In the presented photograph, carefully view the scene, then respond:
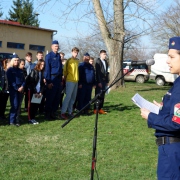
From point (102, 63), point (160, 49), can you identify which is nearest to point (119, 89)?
point (102, 63)

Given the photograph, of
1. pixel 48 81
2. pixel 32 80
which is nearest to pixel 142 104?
pixel 32 80

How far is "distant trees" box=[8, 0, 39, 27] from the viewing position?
55.6 metres

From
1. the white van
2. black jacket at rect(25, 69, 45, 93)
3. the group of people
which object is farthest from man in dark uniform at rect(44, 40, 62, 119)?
the white van

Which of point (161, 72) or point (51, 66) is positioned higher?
point (161, 72)

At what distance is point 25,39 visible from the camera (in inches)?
1855

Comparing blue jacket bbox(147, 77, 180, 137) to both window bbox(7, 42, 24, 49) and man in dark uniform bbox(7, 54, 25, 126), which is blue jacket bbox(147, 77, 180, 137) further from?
window bbox(7, 42, 24, 49)

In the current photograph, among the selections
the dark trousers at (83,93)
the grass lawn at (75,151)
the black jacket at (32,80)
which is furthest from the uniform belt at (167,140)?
the dark trousers at (83,93)

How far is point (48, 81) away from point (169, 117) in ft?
22.1

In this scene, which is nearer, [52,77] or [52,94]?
[52,77]

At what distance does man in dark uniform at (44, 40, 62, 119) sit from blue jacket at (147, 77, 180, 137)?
21.4 feet

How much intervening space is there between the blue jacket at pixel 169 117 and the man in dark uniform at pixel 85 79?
7.65 m

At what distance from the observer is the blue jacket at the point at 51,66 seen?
9.56m

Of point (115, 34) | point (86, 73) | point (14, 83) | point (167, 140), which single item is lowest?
point (167, 140)

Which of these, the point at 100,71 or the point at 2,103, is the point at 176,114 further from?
the point at 100,71
